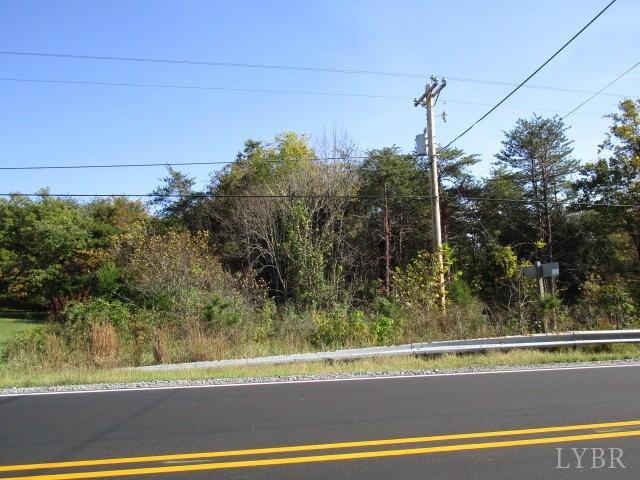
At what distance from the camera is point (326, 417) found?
727 cm

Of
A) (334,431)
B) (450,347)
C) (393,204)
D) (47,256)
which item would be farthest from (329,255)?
(47,256)

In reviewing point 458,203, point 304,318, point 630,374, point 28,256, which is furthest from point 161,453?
point 28,256

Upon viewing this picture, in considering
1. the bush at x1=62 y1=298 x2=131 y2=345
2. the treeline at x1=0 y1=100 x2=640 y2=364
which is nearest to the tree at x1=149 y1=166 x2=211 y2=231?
the treeline at x1=0 y1=100 x2=640 y2=364

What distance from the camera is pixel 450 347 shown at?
1397 centimetres

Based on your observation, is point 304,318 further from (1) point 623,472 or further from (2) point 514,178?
(2) point 514,178

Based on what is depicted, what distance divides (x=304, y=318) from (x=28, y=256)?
125 feet

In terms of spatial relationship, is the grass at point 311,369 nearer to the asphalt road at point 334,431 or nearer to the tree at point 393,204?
the asphalt road at point 334,431

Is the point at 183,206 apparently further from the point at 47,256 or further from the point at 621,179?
the point at 621,179

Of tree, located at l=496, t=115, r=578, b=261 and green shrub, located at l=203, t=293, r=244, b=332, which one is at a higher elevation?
tree, located at l=496, t=115, r=578, b=261

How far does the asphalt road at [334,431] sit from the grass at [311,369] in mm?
1946

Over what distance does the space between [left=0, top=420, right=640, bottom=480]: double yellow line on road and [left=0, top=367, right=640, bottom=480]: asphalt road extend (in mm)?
19

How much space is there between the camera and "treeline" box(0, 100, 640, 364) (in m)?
17.0

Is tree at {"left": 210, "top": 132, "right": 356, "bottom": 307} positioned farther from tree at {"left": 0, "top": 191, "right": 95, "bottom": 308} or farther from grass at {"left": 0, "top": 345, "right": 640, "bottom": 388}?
tree at {"left": 0, "top": 191, "right": 95, "bottom": 308}

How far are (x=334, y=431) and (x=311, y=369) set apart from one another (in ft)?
20.0
